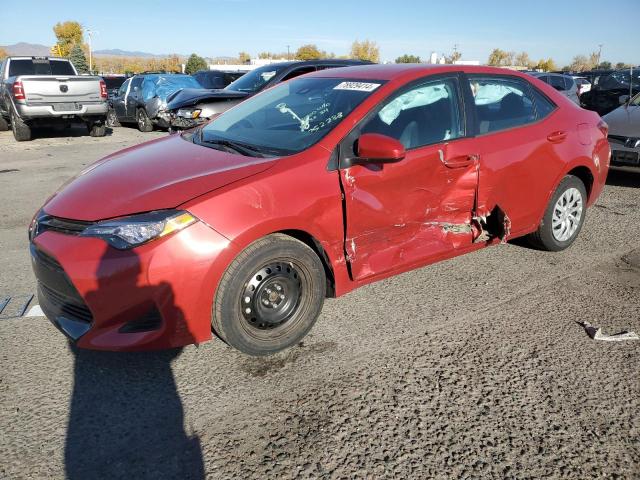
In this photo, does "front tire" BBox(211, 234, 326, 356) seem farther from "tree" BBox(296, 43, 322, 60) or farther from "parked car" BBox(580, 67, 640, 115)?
"tree" BBox(296, 43, 322, 60)

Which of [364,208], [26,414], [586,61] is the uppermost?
[586,61]

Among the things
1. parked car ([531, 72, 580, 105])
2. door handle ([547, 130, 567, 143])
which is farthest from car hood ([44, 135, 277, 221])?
parked car ([531, 72, 580, 105])

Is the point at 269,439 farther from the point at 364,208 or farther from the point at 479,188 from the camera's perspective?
the point at 479,188

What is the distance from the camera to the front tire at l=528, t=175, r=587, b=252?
4.60 m

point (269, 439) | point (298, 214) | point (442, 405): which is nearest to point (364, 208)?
point (298, 214)

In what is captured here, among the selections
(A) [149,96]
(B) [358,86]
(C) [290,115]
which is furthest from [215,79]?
(B) [358,86]

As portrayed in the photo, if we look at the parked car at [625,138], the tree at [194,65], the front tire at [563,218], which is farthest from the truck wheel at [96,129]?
the tree at [194,65]

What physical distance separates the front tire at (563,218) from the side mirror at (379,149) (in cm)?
208

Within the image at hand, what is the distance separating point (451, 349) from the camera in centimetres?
322

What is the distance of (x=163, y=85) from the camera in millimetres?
14523

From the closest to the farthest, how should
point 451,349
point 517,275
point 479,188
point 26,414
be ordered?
1. point 26,414
2. point 451,349
3. point 479,188
4. point 517,275

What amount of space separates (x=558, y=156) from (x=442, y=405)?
2710 millimetres

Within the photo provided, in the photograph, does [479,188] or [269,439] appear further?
[479,188]

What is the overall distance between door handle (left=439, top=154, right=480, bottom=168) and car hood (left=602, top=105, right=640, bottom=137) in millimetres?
4951
